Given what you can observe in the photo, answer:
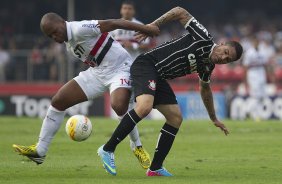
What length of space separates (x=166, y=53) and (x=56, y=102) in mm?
1696

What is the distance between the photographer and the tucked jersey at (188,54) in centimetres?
998

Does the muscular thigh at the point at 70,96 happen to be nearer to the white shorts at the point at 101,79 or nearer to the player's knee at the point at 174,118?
the white shorts at the point at 101,79

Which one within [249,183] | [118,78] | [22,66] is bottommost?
[22,66]

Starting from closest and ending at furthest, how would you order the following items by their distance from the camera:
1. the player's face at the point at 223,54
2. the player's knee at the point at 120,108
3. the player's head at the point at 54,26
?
the player's face at the point at 223,54 → the player's head at the point at 54,26 → the player's knee at the point at 120,108

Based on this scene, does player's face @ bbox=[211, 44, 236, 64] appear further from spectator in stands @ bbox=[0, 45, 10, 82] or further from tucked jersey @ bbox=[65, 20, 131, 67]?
spectator in stands @ bbox=[0, 45, 10, 82]

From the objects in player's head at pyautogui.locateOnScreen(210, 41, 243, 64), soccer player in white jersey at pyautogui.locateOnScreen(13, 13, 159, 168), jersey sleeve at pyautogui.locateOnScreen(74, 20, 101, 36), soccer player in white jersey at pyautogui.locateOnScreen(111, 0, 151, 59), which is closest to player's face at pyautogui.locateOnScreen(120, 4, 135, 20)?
soccer player in white jersey at pyautogui.locateOnScreen(111, 0, 151, 59)

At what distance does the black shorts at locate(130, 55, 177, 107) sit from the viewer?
9.98 metres

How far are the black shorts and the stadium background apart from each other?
16.1 metres

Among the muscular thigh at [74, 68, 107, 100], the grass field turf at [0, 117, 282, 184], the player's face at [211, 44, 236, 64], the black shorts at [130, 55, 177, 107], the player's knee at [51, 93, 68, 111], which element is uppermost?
the player's face at [211, 44, 236, 64]

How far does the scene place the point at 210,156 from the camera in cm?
1315

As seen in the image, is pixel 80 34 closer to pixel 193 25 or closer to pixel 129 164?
pixel 193 25

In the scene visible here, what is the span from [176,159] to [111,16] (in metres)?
21.9

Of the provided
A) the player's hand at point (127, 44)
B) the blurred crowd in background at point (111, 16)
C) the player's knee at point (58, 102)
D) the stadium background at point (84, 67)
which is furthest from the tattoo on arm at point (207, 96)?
the blurred crowd in background at point (111, 16)

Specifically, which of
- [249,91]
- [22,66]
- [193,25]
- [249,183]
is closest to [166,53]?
[193,25]
